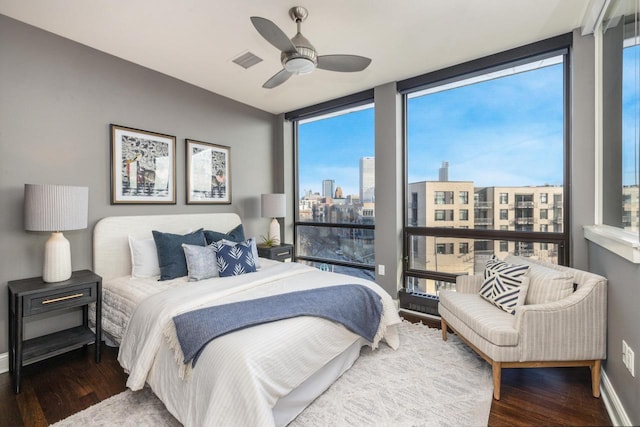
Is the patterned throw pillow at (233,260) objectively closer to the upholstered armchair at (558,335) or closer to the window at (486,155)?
the window at (486,155)

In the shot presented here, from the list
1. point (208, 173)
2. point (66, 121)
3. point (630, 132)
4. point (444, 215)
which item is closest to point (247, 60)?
point (208, 173)

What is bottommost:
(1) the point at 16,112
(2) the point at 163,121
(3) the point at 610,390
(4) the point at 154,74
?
(3) the point at 610,390

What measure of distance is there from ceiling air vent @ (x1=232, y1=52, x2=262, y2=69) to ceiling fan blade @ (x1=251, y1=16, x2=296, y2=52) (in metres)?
1.04

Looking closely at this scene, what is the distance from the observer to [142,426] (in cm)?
174

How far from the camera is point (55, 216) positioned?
2262 millimetres

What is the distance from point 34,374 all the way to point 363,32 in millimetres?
3885

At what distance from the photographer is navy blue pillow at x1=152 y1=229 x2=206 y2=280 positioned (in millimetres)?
2779

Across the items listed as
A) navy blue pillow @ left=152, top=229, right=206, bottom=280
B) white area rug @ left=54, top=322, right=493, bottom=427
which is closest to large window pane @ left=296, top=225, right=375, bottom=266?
white area rug @ left=54, top=322, right=493, bottom=427

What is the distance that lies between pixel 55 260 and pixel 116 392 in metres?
1.15

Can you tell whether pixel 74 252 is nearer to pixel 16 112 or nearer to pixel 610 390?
pixel 16 112

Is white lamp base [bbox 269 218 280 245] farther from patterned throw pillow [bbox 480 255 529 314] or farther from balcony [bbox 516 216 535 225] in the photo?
balcony [bbox 516 216 535 225]

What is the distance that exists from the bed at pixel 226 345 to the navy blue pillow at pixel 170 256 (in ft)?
0.37

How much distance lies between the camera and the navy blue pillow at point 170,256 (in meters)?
2.78

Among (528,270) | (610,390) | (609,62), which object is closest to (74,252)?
(528,270)
